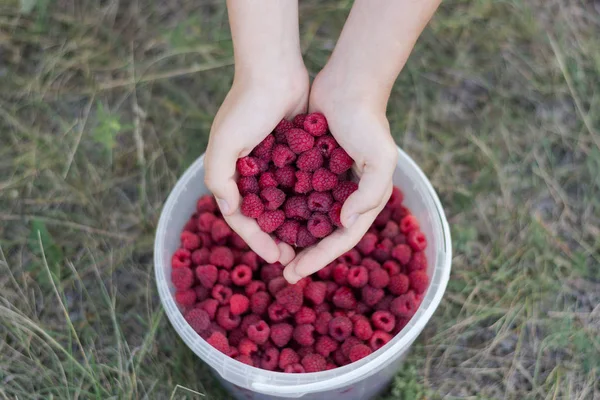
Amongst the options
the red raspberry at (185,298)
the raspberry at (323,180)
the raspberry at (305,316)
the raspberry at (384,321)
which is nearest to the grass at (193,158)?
the red raspberry at (185,298)

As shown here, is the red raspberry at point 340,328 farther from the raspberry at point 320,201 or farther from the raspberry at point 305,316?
the raspberry at point 320,201

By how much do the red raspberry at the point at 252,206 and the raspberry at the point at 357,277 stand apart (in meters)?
0.40

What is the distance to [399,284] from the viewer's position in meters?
2.07

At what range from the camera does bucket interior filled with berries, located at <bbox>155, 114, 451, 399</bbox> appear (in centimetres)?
187

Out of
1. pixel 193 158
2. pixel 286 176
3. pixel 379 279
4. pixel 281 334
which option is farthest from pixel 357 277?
pixel 193 158

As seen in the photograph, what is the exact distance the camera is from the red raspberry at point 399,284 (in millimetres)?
2068

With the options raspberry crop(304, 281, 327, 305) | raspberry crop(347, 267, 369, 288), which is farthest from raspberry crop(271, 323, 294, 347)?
raspberry crop(347, 267, 369, 288)

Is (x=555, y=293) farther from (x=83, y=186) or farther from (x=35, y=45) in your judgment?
(x=35, y=45)

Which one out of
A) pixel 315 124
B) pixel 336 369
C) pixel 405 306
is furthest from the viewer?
pixel 405 306


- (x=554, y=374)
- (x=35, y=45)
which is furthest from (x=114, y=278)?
(x=554, y=374)

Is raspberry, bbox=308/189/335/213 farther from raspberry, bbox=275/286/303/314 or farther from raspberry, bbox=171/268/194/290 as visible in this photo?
raspberry, bbox=171/268/194/290

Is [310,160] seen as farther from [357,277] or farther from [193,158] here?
[193,158]

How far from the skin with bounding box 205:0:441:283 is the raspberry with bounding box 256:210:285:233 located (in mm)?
23

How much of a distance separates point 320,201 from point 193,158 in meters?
0.92
